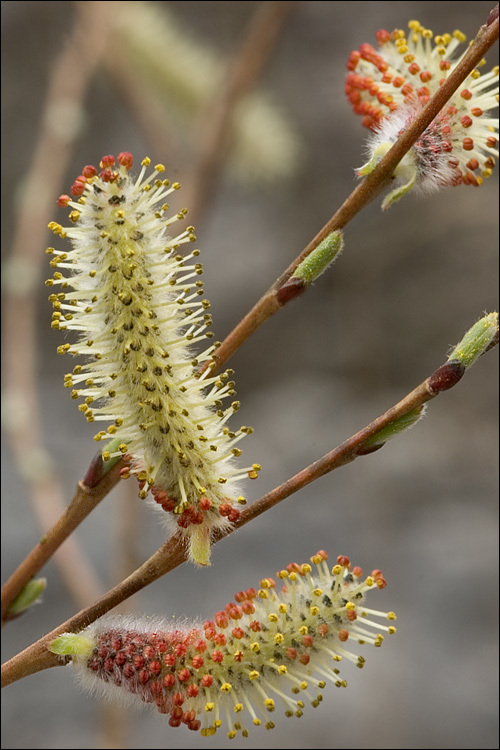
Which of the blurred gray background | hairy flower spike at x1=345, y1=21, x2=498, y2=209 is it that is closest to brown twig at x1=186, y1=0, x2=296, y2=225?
the blurred gray background

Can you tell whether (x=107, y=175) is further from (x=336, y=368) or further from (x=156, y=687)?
(x=336, y=368)

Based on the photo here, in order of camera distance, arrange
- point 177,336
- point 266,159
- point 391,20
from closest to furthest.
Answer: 1. point 177,336
2. point 266,159
3. point 391,20

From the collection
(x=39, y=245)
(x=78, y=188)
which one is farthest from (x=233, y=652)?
(x=39, y=245)

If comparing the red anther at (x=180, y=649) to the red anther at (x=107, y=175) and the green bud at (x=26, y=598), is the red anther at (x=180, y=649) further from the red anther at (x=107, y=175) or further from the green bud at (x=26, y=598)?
the red anther at (x=107, y=175)

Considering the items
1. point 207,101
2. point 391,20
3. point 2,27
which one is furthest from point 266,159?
point 2,27

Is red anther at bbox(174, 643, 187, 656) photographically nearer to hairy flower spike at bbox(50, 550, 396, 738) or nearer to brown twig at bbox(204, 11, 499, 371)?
hairy flower spike at bbox(50, 550, 396, 738)

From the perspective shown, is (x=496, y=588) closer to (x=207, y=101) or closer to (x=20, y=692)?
(x=20, y=692)
